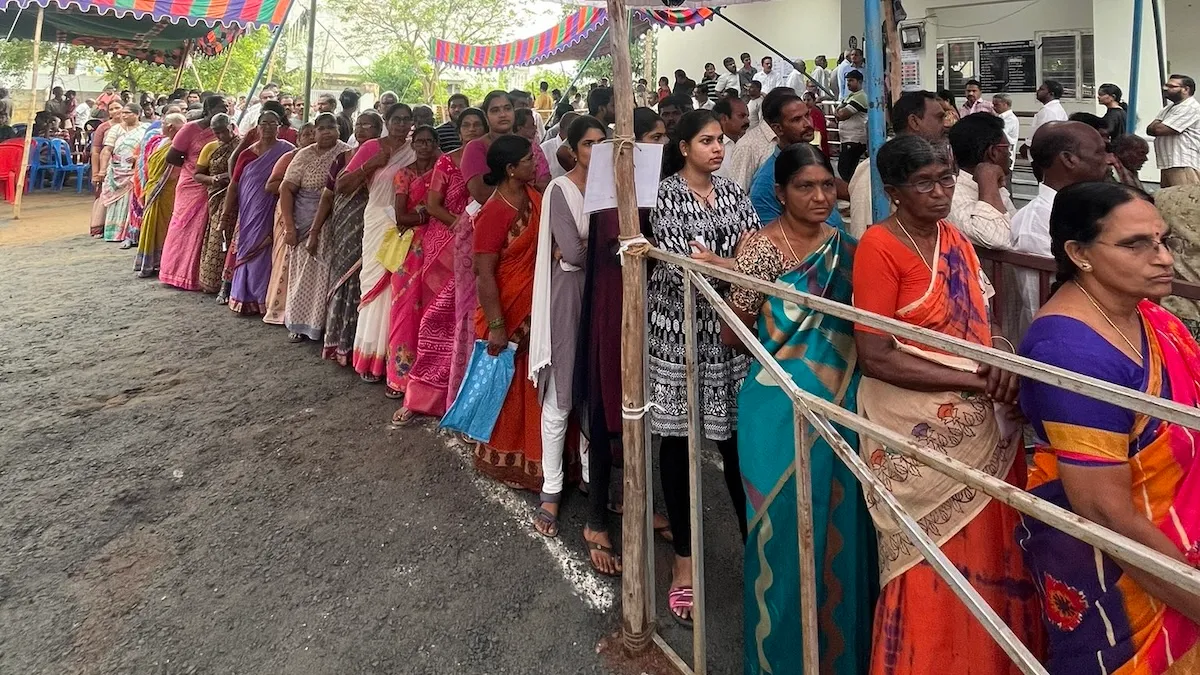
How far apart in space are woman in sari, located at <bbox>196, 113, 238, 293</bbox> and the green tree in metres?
24.6

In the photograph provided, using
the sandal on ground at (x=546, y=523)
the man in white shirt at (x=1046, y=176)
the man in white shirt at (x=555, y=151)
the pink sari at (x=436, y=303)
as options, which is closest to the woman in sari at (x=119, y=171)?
the pink sari at (x=436, y=303)

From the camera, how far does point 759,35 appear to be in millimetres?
14430

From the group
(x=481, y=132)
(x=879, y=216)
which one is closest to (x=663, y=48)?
(x=481, y=132)

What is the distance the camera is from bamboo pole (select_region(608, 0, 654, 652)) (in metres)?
2.21

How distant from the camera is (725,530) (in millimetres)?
3092

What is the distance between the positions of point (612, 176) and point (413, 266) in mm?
2450

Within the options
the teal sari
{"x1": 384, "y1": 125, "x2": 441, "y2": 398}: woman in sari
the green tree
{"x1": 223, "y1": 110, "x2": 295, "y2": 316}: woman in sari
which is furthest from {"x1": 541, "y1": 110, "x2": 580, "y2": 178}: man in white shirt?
the green tree

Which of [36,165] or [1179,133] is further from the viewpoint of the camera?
[36,165]

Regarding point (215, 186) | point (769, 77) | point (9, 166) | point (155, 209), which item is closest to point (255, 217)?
point (215, 186)

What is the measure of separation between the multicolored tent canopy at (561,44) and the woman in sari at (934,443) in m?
8.04

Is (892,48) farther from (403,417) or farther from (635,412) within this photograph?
(403,417)

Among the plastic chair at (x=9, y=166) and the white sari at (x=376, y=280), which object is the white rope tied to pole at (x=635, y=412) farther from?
the plastic chair at (x=9, y=166)

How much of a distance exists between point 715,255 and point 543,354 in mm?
A: 843

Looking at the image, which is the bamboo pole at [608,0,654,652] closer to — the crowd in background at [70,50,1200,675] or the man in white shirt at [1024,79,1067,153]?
the crowd in background at [70,50,1200,675]
